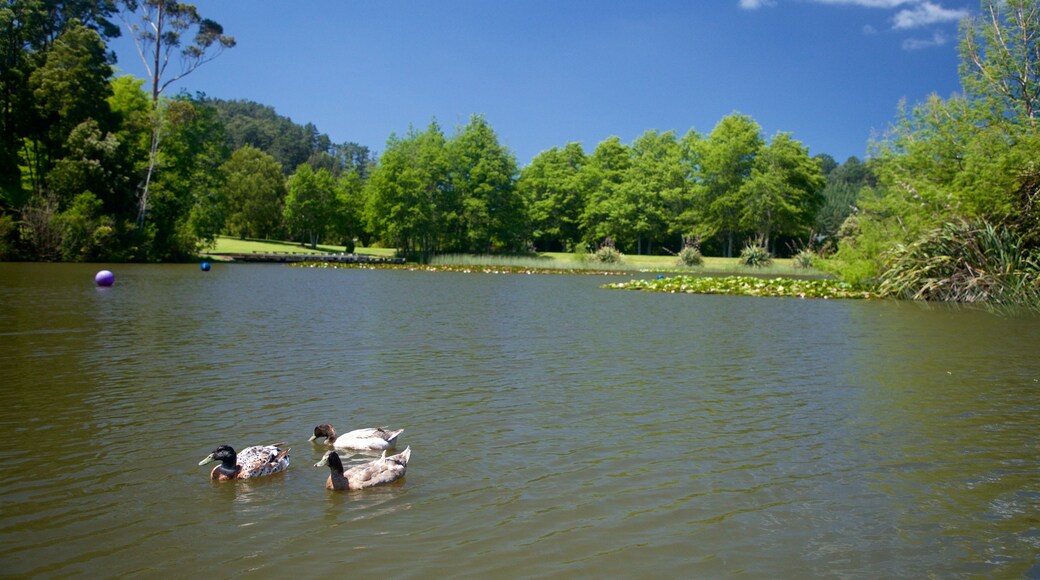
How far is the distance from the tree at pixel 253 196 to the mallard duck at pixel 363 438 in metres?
88.5

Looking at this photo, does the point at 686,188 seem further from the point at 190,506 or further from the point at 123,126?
the point at 190,506

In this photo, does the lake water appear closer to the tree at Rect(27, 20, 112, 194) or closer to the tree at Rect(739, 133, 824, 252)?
the tree at Rect(27, 20, 112, 194)

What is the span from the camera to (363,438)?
7.13m

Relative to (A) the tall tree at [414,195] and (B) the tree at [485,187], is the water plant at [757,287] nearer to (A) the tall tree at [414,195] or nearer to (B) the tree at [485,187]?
(A) the tall tree at [414,195]

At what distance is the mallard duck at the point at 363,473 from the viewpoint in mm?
6105

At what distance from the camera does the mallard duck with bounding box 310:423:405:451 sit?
7.12m

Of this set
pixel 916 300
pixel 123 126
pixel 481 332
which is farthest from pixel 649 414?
pixel 123 126

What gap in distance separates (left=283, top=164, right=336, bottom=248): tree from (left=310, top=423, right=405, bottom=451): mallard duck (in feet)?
273

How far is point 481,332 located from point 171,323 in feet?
24.3

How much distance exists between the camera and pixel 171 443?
7297mm

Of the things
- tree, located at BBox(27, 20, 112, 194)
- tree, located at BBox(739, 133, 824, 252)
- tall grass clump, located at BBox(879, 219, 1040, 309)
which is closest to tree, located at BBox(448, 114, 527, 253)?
tree, located at BBox(739, 133, 824, 252)

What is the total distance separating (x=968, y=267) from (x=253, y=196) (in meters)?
84.2

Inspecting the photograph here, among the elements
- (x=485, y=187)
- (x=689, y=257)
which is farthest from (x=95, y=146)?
(x=689, y=257)

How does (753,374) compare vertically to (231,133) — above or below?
below
